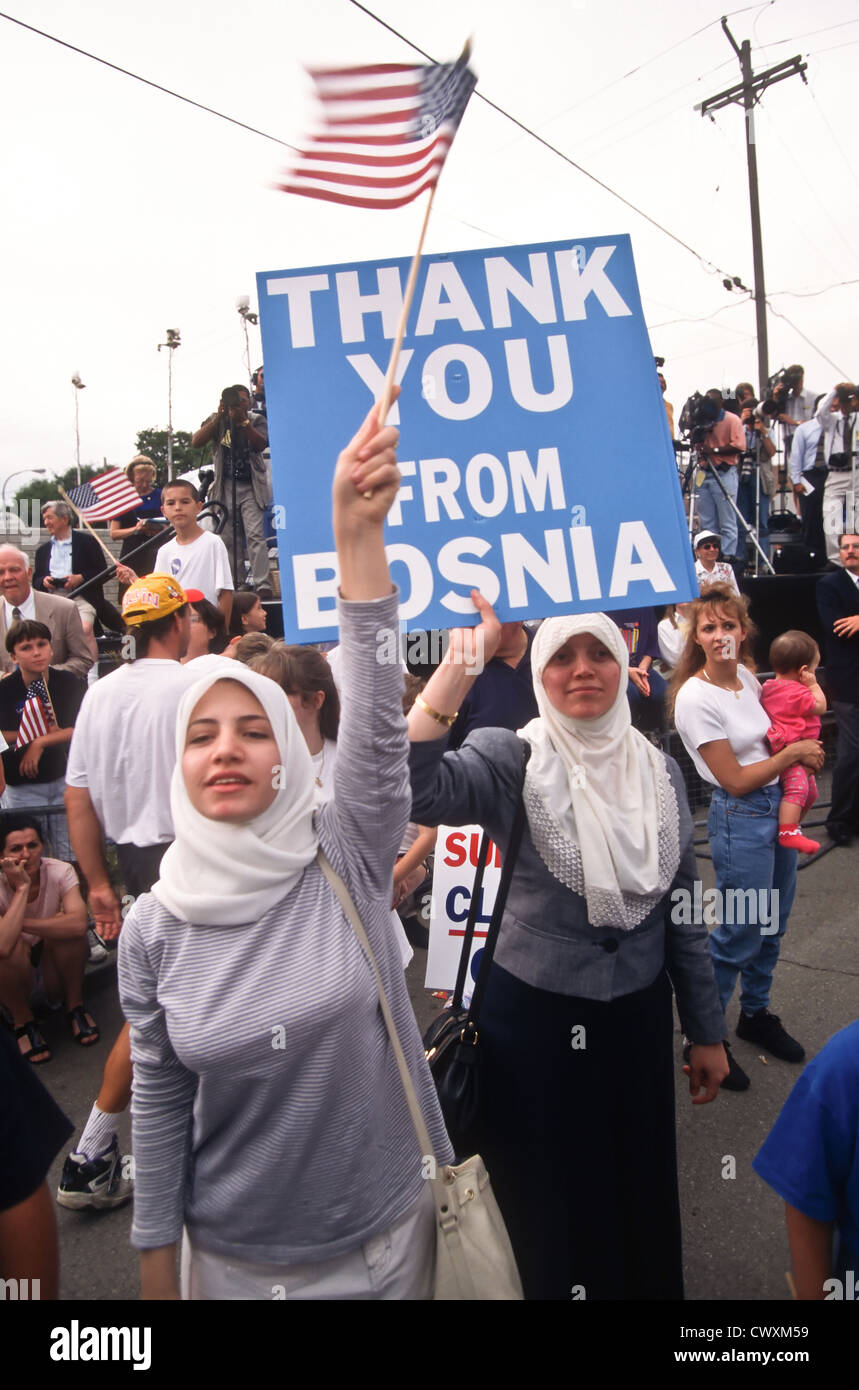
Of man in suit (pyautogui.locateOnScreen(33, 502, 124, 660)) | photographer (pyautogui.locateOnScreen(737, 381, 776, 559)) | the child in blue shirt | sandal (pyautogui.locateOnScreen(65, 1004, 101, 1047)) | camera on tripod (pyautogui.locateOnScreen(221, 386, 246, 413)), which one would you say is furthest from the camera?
photographer (pyautogui.locateOnScreen(737, 381, 776, 559))

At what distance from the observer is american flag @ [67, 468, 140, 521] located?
28.5ft

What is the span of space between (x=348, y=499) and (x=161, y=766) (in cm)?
187

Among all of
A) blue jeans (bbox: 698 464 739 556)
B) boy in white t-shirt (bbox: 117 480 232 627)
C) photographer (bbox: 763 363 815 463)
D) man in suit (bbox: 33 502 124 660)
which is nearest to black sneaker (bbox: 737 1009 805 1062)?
boy in white t-shirt (bbox: 117 480 232 627)

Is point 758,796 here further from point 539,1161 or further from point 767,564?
point 767,564

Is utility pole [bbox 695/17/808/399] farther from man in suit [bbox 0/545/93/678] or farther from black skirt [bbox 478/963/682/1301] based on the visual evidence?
black skirt [bbox 478/963/682/1301]

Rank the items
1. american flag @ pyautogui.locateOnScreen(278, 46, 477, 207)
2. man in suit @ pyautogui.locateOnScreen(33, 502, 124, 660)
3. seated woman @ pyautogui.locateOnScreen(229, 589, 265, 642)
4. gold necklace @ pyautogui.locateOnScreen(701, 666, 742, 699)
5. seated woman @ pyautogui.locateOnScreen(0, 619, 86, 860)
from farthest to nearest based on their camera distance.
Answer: man in suit @ pyautogui.locateOnScreen(33, 502, 124, 660) < seated woman @ pyautogui.locateOnScreen(229, 589, 265, 642) < seated woman @ pyautogui.locateOnScreen(0, 619, 86, 860) < gold necklace @ pyautogui.locateOnScreen(701, 666, 742, 699) < american flag @ pyautogui.locateOnScreen(278, 46, 477, 207)

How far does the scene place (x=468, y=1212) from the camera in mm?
1666

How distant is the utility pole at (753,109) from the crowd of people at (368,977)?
626 inches

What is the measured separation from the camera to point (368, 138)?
191 centimetres

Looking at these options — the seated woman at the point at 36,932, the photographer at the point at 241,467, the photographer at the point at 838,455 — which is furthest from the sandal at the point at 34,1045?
the photographer at the point at 838,455

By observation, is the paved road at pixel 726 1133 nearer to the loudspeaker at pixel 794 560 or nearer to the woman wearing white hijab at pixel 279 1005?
the woman wearing white hijab at pixel 279 1005

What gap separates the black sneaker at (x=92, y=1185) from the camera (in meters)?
2.94

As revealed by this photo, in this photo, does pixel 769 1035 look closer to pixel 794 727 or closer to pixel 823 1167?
pixel 794 727
